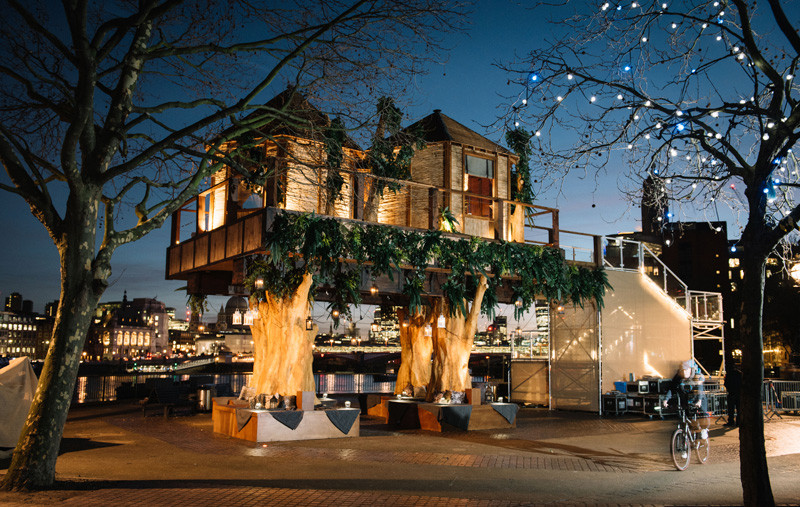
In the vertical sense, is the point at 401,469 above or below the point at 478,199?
below

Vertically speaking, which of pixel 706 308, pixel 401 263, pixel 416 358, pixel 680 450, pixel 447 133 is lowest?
pixel 680 450

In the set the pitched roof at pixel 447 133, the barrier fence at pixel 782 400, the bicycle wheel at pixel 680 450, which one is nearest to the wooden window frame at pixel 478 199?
the pitched roof at pixel 447 133

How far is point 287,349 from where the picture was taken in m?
15.9

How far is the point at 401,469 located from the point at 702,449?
5.86 m

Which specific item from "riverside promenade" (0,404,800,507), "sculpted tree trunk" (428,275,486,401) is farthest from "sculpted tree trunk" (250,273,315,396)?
"sculpted tree trunk" (428,275,486,401)

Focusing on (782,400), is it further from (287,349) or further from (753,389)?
(753,389)

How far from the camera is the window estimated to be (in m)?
20.5

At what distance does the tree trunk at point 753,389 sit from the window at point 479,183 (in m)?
12.3

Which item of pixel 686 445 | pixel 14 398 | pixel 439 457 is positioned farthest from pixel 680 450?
A: pixel 14 398

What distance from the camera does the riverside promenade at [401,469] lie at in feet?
29.7

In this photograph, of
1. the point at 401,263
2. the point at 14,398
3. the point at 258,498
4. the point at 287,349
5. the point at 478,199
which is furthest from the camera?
the point at 478,199

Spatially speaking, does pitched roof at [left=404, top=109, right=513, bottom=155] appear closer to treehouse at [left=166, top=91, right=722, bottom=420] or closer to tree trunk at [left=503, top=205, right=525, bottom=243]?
treehouse at [left=166, top=91, right=722, bottom=420]

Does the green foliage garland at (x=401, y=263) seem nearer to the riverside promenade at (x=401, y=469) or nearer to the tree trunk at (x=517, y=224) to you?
the tree trunk at (x=517, y=224)

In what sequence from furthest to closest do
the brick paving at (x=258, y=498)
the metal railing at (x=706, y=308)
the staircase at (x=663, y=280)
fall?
the metal railing at (x=706, y=308) → the staircase at (x=663, y=280) → the brick paving at (x=258, y=498)
